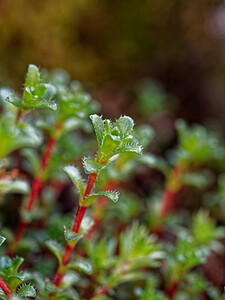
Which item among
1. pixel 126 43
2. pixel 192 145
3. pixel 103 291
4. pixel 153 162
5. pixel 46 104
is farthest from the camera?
pixel 126 43

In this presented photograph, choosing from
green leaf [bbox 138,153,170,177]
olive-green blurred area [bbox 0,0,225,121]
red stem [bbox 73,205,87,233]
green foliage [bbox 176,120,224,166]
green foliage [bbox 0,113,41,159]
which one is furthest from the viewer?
olive-green blurred area [bbox 0,0,225,121]

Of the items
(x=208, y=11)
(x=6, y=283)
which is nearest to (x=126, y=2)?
(x=208, y=11)

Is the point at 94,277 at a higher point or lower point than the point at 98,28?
lower

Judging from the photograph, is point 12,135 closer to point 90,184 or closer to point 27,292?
point 90,184

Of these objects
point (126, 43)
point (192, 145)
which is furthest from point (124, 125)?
point (126, 43)

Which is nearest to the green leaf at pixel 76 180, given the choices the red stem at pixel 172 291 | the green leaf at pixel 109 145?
the green leaf at pixel 109 145

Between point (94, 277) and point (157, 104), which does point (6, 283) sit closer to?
point (94, 277)

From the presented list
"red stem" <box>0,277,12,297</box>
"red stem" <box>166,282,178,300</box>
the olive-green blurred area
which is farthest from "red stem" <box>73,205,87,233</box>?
the olive-green blurred area

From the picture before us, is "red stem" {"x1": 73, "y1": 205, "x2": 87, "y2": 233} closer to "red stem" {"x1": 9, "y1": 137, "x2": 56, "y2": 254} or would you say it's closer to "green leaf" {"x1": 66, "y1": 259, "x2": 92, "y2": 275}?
"green leaf" {"x1": 66, "y1": 259, "x2": 92, "y2": 275}
